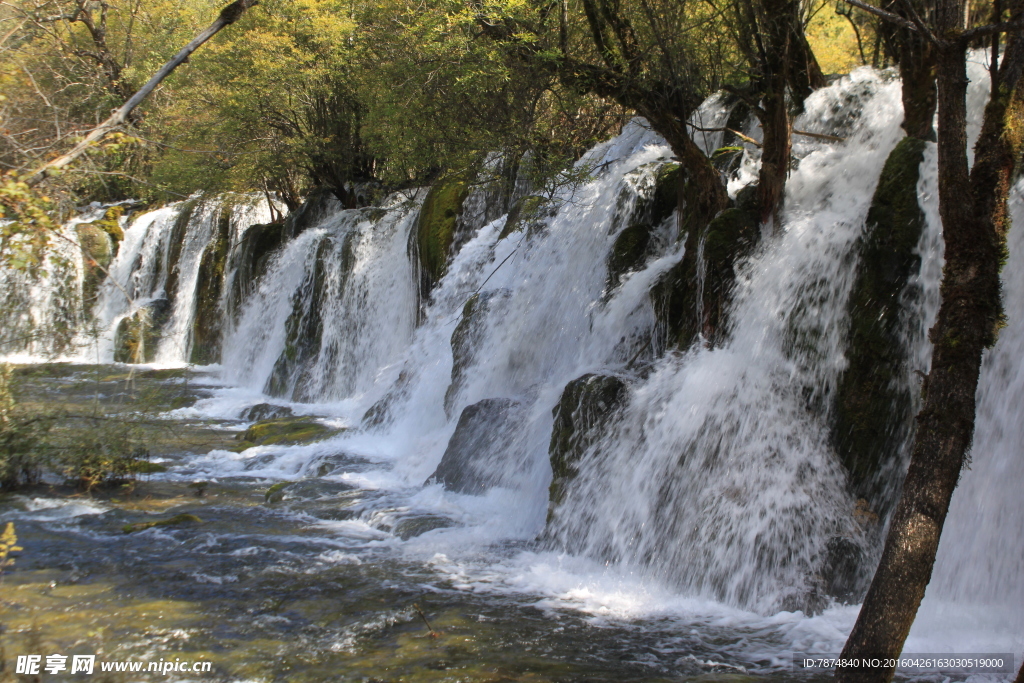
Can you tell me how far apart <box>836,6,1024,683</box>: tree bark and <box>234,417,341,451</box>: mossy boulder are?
31.6 ft

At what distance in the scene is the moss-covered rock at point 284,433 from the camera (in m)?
12.2

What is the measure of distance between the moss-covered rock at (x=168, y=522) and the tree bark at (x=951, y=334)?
261 inches

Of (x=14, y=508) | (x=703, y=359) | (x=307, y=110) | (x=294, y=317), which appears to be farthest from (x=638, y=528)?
(x=307, y=110)

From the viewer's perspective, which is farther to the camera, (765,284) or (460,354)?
(460,354)

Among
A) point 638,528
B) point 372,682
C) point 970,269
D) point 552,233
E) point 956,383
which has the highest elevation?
point 552,233

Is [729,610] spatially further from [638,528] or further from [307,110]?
[307,110]

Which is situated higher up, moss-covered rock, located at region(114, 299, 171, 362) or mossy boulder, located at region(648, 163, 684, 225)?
mossy boulder, located at region(648, 163, 684, 225)

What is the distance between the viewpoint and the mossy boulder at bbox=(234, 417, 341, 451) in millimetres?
12223

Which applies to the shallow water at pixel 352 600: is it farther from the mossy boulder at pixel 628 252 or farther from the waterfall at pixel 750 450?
the mossy boulder at pixel 628 252

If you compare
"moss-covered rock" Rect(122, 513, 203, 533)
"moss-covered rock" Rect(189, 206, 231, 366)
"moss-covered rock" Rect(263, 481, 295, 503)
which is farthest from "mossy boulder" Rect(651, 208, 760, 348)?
"moss-covered rock" Rect(189, 206, 231, 366)

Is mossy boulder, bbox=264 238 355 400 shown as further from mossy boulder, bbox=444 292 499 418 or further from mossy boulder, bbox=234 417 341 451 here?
mossy boulder, bbox=444 292 499 418

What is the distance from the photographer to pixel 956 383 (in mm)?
3754

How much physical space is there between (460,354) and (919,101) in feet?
20.2

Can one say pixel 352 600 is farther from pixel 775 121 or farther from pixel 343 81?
pixel 343 81
